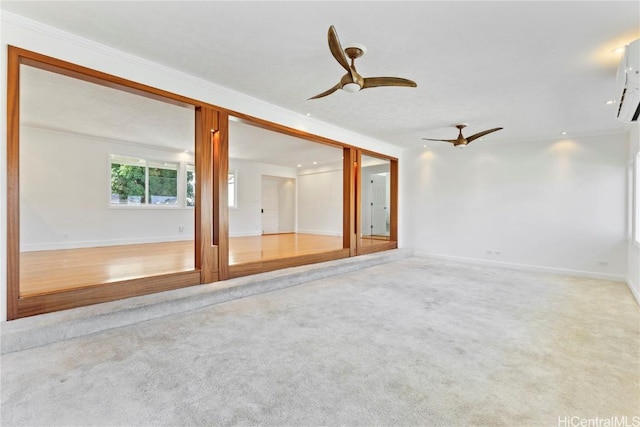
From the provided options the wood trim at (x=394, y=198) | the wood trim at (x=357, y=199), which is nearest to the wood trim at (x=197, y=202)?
the wood trim at (x=357, y=199)

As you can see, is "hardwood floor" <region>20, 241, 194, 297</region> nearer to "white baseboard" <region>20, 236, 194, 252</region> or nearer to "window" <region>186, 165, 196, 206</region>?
"white baseboard" <region>20, 236, 194, 252</region>

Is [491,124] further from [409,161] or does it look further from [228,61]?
[228,61]

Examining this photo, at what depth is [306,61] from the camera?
11.0 ft

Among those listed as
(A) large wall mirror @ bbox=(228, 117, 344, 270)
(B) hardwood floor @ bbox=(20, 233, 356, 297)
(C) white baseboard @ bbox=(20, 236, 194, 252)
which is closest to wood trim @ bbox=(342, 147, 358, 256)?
(A) large wall mirror @ bbox=(228, 117, 344, 270)

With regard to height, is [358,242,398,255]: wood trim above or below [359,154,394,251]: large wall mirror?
below

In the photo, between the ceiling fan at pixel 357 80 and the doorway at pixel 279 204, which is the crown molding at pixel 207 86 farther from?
the doorway at pixel 279 204

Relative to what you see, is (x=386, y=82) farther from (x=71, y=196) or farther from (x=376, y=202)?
(x=71, y=196)

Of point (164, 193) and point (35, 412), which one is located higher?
point (164, 193)

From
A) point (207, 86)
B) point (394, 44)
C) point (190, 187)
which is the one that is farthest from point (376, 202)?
point (394, 44)

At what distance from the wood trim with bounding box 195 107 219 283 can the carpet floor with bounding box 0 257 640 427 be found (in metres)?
0.66

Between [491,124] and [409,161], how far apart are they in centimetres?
274

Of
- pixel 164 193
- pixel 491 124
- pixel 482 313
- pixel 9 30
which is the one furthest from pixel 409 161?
pixel 9 30

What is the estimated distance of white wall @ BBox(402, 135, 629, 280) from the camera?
226 inches

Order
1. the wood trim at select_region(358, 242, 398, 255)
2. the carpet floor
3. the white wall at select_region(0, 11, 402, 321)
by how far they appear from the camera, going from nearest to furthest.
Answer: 1. the carpet floor
2. the white wall at select_region(0, 11, 402, 321)
3. the wood trim at select_region(358, 242, 398, 255)
